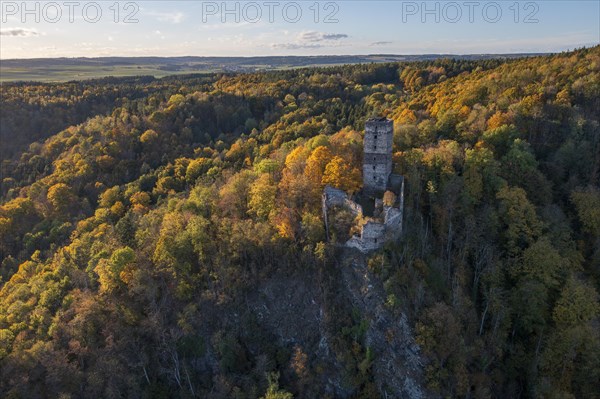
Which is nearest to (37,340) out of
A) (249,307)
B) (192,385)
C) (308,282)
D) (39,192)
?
(192,385)

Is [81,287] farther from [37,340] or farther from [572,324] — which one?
[572,324]

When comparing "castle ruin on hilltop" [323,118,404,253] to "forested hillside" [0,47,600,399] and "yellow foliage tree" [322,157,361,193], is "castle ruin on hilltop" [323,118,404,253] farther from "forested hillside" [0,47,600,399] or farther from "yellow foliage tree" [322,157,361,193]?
"forested hillside" [0,47,600,399]

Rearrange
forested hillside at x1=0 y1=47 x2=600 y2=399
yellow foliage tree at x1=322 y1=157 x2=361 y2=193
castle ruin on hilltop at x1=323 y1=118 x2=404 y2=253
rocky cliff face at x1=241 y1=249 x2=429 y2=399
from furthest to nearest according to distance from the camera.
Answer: yellow foliage tree at x1=322 y1=157 x2=361 y2=193 → castle ruin on hilltop at x1=323 y1=118 x2=404 y2=253 → forested hillside at x1=0 y1=47 x2=600 y2=399 → rocky cliff face at x1=241 y1=249 x2=429 y2=399

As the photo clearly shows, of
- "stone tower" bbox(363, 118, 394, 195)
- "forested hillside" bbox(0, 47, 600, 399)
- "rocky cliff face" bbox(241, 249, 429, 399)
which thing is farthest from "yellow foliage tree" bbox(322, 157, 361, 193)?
"rocky cliff face" bbox(241, 249, 429, 399)

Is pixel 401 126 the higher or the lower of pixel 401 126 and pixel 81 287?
the higher

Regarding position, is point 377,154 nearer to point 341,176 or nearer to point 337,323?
point 341,176

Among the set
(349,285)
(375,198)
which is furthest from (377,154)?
(349,285)

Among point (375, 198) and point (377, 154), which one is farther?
point (375, 198)

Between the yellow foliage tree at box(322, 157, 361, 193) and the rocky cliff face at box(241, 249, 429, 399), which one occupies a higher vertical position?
the yellow foliage tree at box(322, 157, 361, 193)
